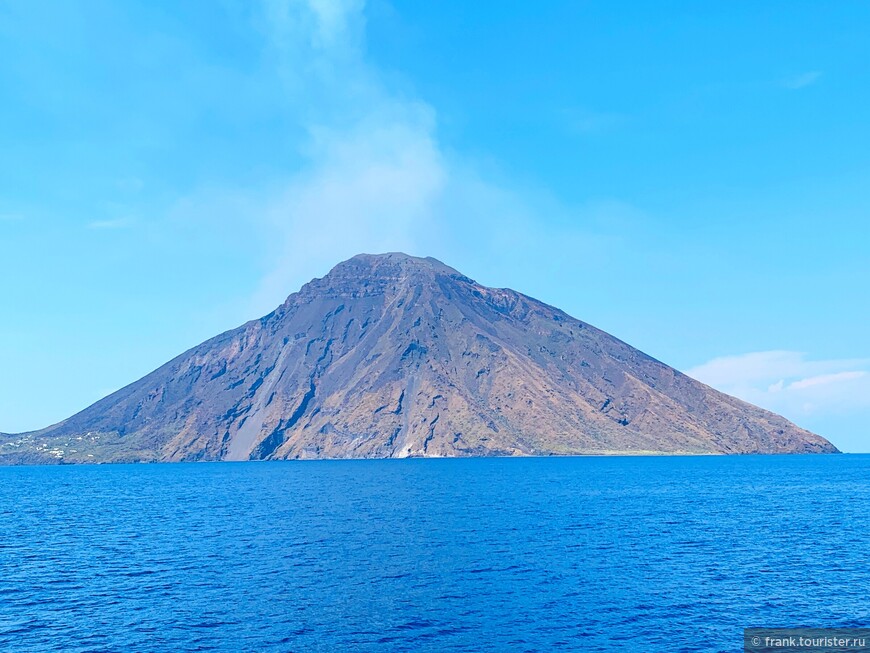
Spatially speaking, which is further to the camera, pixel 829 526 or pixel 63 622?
pixel 829 526

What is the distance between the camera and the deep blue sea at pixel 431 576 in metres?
48.4

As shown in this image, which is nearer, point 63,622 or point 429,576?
point 63,622

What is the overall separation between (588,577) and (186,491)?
5830 inches

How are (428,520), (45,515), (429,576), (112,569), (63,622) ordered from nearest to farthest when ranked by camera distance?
(63,622) → (429,576) → (112,569) → (428,520) → (45,515)

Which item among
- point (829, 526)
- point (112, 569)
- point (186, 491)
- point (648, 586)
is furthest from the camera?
point (186, 491)

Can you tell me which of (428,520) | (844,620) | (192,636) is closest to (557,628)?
(844,620)

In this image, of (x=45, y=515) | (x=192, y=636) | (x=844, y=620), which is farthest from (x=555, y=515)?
(x=45, y=515)

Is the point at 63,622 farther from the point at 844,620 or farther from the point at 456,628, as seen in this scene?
the point at 844,620

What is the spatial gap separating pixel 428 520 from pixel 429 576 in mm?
40465

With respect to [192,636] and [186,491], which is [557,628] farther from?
[186,491]

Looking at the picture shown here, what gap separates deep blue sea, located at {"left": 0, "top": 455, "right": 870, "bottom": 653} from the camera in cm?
4844

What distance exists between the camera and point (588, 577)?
65688 millimetres

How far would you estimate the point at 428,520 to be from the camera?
106 meters

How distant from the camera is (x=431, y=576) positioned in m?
66.1
